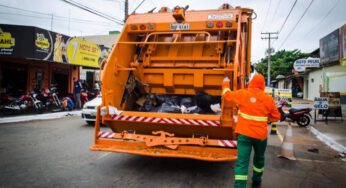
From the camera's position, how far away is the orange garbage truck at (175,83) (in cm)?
451

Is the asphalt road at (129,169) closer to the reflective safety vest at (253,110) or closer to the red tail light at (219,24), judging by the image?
the reflective safety vest at (253,110)

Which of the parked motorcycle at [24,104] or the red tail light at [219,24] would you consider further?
the parked motorcycle at [24,104]

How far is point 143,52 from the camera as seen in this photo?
6.06 metres

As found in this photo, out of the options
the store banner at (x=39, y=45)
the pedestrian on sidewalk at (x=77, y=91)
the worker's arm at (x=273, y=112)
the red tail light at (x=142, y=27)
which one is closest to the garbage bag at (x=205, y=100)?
the red tail light at (x=142, y=27)

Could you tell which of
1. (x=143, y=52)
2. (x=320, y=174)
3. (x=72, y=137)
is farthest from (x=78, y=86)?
(x=320, y=174)

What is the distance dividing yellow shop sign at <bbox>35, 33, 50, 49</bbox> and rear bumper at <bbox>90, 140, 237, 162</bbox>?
9600mm

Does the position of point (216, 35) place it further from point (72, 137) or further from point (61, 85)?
point (61, 85)

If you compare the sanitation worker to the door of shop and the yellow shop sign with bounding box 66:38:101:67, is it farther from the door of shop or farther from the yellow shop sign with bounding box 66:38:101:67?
the yellow shop sign with bounding box 66:38:101:67

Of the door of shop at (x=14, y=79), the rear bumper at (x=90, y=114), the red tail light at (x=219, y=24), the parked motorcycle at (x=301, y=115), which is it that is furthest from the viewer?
the door of shop at (x=14, y=79)

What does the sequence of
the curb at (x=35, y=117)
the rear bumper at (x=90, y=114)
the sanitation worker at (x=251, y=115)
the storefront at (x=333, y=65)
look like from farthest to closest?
the storefront at (x=333, y=65)
the curb at (x=35, y=117)
the rear bumper at (x=90, y=114)
the sanitation worker at (x=251, y=115)

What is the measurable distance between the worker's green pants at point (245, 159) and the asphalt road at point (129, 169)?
415mm

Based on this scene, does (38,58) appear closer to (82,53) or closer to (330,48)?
(82,53)

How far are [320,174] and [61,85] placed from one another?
15902 mm

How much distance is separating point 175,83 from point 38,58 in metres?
9.26
